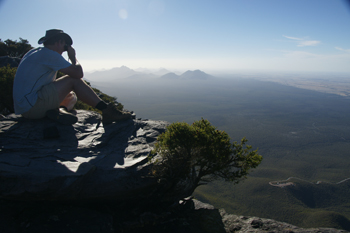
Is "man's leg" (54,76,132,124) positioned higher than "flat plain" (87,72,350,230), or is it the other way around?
"man's leg" (54,76,132,124)

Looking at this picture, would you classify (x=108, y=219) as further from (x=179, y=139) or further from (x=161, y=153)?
(x=179, y=139)

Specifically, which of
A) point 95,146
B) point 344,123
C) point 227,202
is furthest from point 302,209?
point 344,123

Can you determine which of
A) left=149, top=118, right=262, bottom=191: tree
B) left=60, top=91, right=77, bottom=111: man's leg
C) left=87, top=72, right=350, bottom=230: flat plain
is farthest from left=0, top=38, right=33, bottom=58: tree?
left=87, top=72, right=350, bottom=230: flat plain

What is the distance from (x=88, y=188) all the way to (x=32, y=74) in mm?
4038

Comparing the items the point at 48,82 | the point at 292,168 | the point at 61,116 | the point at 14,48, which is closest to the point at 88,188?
the point at 61,116

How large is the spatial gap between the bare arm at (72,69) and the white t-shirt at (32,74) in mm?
274

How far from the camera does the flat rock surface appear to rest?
451cm

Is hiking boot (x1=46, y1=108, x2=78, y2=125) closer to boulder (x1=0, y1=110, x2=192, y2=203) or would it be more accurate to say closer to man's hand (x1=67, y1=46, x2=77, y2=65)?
boulder (x1=0, y1=110, x2=192, y2=203)

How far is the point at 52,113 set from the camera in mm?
6484

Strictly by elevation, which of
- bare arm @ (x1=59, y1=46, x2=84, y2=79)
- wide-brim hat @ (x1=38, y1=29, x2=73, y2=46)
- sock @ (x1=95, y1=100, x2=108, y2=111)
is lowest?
sock @ (x1=95, y1=100, x2=108, y2=111)

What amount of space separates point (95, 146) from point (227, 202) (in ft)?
168

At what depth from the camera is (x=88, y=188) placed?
4.99 meters

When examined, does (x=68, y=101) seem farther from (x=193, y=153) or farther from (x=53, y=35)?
(x=193, y=153)

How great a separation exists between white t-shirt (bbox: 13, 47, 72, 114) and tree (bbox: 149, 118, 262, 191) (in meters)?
4.21
